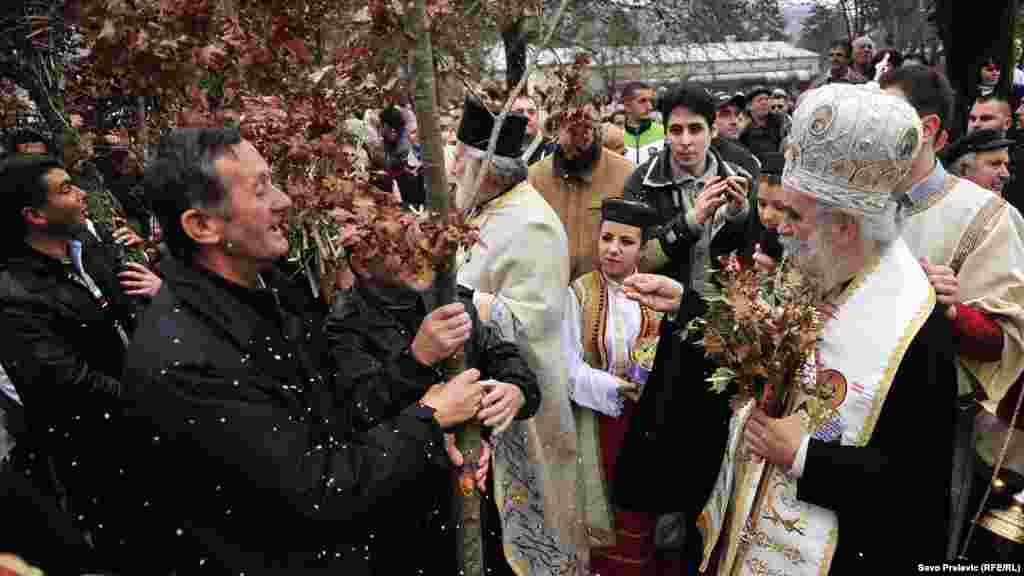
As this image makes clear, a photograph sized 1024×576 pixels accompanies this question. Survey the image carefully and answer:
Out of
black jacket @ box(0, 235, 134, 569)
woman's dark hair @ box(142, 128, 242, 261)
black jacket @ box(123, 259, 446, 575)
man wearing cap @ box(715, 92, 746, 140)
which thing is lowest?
black jacket @ box(0, 235, 134, 569)

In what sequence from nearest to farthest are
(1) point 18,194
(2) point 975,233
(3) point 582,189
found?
(2) point 975,233 → (1) point 18,194 → (3) point 582,189

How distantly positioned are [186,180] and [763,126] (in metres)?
8.49

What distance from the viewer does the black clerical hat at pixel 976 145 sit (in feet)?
15.3

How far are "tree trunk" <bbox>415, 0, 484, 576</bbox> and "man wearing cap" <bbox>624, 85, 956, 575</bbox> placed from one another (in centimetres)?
86

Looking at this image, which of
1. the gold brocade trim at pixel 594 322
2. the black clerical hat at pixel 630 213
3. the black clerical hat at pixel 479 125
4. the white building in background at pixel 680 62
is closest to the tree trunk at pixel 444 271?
the white building in background at pixel 680 62

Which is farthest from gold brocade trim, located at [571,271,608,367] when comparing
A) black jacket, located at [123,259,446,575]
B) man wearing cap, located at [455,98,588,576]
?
black jacket, located at [123,259,446,575]

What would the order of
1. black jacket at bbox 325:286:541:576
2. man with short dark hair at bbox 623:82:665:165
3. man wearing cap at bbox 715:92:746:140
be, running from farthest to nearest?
man with short dark hair at bbox 623:82:665:165
man wearing cap at bbox 715:92:746:140
black jacket at bbox 325:286:541:576

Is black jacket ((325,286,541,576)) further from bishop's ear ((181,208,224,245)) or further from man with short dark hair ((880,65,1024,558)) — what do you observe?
man with short dark hair ((880,65,1024,558))

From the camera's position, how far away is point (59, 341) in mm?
4199

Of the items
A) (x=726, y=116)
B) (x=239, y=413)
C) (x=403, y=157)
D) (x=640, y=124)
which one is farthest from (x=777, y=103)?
(x=239, y=413)

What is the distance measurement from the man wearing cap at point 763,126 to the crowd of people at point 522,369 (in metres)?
4.70

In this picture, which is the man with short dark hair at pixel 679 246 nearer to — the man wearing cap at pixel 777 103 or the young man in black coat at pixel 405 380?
the young man in black coat at pixel 405 380

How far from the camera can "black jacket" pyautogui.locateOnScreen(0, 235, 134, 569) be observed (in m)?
4.10

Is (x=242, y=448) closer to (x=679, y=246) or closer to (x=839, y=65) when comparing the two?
(x=679, y=246)
